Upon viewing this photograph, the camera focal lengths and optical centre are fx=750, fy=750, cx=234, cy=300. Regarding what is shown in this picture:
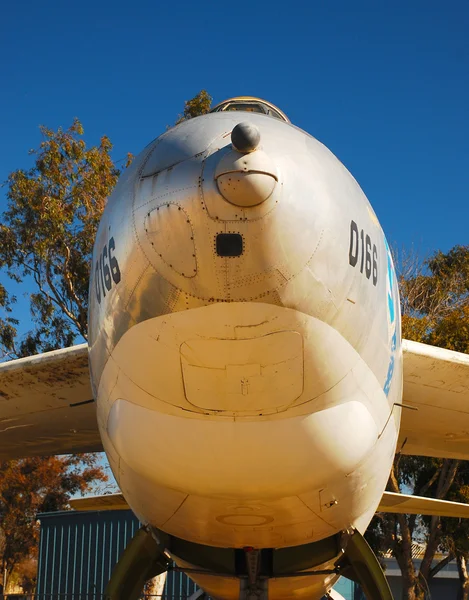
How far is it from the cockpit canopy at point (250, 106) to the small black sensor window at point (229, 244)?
209cm

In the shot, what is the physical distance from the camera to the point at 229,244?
371cm

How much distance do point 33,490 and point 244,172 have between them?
34555 millimetres

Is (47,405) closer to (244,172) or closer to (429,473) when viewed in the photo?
(244,172)

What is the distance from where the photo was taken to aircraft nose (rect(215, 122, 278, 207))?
361 centimetres

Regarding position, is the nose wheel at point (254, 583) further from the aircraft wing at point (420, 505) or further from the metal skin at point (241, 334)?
the aircraft wing at point (420, 505)

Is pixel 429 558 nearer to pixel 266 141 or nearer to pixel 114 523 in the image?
pixel 114 523

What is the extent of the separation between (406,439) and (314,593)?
3.14 metres

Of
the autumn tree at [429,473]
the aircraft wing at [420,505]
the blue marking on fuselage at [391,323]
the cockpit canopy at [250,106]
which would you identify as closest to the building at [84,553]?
the autumn tree at [429,473]

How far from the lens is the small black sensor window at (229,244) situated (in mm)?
3691

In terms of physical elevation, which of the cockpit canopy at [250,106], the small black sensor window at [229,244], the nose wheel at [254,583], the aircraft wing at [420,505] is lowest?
the nose wheel at [254,583]

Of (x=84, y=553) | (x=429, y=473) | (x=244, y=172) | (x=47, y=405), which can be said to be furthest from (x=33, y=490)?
(x=244, y=172)

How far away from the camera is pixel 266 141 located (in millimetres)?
4008

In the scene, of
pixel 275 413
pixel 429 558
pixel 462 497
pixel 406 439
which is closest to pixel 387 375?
pixel 275 413

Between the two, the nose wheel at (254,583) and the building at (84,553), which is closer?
the nose wheel at (254,583)
